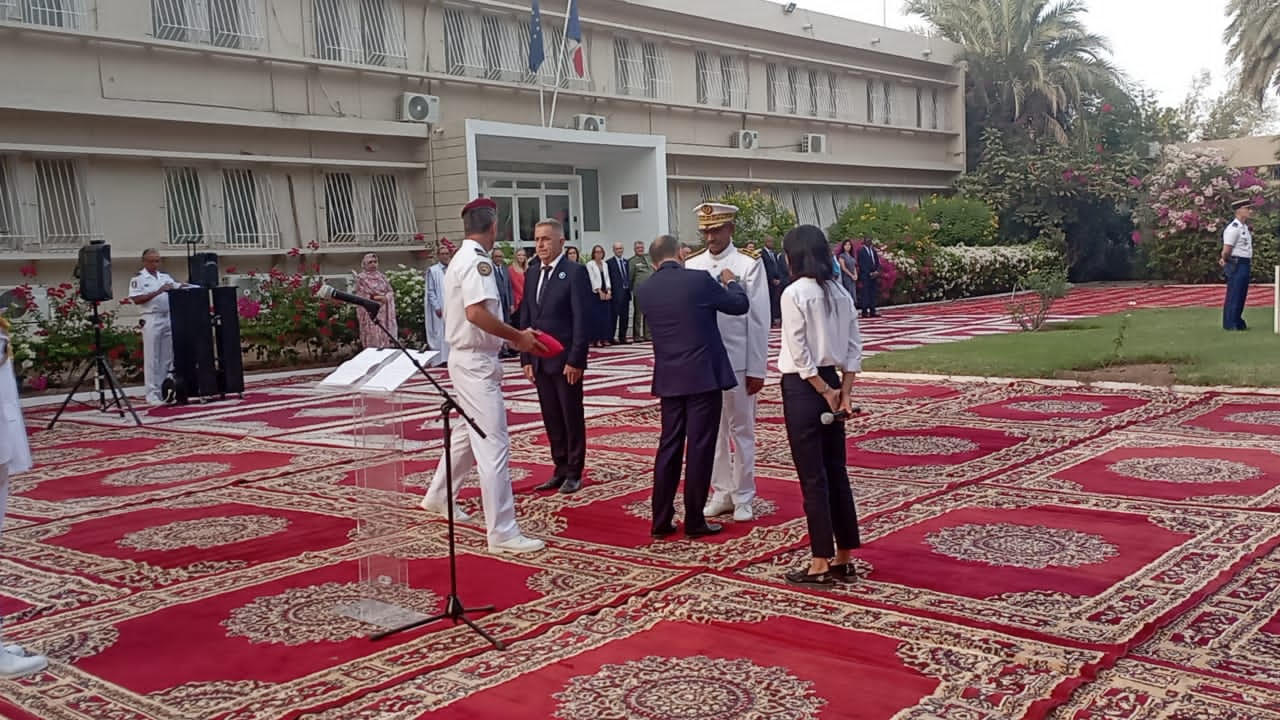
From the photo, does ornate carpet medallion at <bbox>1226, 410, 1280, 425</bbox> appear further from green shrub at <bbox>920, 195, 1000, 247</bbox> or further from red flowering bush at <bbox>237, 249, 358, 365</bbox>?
green shrub at <bbox>920, 195, 1000, 247</bbox>

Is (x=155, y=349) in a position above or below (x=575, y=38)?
below

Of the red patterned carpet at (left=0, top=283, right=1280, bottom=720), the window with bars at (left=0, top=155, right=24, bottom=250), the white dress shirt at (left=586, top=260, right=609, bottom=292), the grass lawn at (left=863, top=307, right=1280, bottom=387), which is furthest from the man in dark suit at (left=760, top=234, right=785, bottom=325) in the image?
the window with bars at (left=0, top=155, right=24, bottom=250)

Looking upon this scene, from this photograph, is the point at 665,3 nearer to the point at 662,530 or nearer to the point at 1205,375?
the point at 1205,375

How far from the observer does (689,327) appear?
6145 mm

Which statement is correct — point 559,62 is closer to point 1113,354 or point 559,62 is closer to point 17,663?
point 1113,354

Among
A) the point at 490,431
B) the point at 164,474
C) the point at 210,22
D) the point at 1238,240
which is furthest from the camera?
the point at 210,22

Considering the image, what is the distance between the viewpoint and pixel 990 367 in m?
13.1

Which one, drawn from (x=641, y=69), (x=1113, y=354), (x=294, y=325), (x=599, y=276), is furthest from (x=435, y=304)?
(x=641, y=69)

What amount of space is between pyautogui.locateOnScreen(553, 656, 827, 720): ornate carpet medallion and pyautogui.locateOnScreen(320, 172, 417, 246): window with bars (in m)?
17.5

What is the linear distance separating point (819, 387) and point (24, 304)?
13.2 meters

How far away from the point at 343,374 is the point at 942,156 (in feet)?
114

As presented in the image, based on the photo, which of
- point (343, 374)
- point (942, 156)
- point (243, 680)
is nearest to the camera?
point (243, 680)

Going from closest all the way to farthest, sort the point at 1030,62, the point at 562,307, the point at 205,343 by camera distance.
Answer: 1. the point at 562,307
2. the point at 205,343
3. the point at 1030,62

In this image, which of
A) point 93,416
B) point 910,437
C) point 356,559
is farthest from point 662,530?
point 93,416
